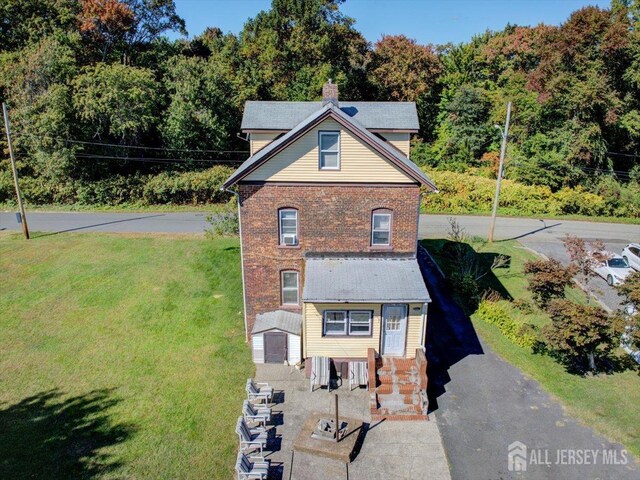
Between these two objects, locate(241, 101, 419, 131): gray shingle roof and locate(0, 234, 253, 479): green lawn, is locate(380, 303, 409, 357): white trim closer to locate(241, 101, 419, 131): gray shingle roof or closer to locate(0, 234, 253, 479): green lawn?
locate(0, 234, 253, 479): green lawn

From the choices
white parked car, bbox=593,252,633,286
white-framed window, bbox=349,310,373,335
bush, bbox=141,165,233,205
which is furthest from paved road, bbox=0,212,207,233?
white parked car, bbox=593,252,633,286

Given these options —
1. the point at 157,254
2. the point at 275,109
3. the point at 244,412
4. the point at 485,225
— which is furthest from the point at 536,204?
the point at 244,412

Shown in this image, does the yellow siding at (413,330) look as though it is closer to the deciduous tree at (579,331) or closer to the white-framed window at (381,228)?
the white-framed window at (381,228)

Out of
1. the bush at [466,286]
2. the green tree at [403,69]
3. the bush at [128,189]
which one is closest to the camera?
the bush at [466,286]

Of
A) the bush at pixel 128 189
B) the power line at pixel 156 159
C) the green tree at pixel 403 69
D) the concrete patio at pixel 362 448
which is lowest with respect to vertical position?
the concrete patio at pixel 362 448

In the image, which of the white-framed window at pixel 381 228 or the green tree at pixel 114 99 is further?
the green tree at pixel 114 99

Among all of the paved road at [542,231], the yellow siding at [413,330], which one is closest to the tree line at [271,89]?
the paved road at [542,231]

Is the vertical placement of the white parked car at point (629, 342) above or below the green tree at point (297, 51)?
below
